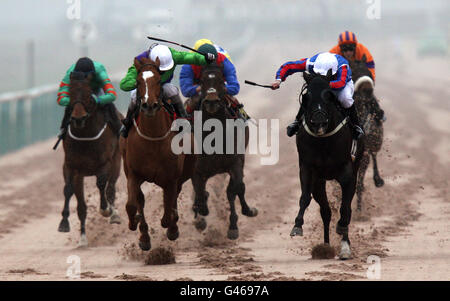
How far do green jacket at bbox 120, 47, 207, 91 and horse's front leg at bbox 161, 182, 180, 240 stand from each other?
38.5 inches

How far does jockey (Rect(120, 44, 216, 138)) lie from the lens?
8.96 metres

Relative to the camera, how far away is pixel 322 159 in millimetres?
8914

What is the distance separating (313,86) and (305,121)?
1.27 feet

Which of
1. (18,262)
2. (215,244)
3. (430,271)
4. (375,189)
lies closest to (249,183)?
(375,189)

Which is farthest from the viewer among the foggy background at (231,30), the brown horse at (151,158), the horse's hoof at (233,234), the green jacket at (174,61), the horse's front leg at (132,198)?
the foggy background at (231,30)

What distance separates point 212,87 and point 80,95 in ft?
5.02

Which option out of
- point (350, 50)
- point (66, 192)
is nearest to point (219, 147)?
point (66, 192)

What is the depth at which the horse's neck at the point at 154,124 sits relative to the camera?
28.4 feet

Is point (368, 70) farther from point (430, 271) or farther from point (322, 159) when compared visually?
point (430, 271)

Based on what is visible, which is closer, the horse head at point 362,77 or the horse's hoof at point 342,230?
the horse's hoof at point 342,230

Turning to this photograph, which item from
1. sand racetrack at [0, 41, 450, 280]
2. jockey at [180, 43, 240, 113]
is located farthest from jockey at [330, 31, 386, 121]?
jockey at [180, 43, 240, 113]

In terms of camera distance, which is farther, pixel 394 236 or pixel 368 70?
pixel 368 70

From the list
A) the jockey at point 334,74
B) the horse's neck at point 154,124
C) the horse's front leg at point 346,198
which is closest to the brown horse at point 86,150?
the horse's neck at point 154,124

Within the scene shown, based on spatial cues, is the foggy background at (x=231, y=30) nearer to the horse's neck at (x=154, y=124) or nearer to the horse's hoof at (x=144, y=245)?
the horse's hoof at (x=144, y=245)
